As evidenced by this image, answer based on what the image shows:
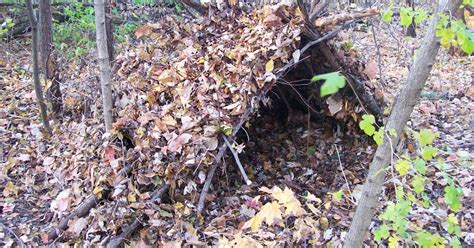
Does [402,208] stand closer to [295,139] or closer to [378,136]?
[378,136]

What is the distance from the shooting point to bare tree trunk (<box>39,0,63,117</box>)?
4.50m

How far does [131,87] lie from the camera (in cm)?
397

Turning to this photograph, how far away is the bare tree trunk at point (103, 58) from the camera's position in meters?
3.33

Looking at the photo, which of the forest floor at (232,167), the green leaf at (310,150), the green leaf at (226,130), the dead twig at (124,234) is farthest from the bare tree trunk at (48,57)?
the green leaf at (310,150)

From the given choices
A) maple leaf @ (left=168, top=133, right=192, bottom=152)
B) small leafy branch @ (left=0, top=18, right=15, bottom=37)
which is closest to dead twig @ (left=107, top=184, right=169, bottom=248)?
maple leaf @ (left=168, top=133, right=192, bottom=152)

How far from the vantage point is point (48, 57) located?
181 inches

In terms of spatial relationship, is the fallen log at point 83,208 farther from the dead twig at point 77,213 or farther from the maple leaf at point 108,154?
the maple leaf at point 108,154

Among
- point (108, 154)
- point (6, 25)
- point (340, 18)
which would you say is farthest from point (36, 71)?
point (340, 18)

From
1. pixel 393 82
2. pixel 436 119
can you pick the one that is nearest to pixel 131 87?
pixel 436 119

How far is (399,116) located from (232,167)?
226 cm

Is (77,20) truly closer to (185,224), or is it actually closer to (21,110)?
(21,110)

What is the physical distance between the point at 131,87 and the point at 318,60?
6.15 feet

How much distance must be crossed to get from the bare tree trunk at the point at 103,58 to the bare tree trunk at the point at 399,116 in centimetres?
238

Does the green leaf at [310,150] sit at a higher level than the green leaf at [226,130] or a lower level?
lower
